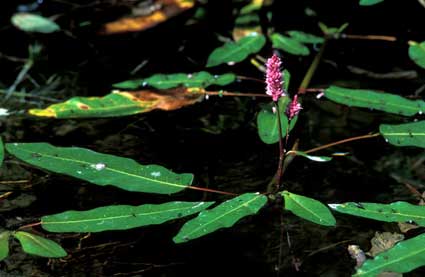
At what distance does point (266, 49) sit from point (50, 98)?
799mm

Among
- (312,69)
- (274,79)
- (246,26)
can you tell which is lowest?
(312,69)

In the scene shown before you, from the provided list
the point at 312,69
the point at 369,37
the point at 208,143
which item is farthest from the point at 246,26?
the point at 208,143

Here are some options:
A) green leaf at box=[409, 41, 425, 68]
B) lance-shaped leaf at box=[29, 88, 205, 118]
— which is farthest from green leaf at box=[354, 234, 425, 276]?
green leaf at box=[409, 41, 425, 68]

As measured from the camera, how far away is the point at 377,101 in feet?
5.72

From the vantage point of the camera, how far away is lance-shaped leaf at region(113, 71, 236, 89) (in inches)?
76.2

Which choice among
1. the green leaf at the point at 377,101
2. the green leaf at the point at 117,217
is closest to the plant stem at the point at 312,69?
the green leaf at the point at 377,101

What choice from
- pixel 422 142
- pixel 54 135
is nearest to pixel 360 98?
pixel 422 142

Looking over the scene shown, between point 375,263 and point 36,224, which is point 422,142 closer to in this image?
point 375,263

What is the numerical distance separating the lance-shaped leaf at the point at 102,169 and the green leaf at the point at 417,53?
1.01 metres

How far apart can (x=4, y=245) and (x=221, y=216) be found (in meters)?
0.41

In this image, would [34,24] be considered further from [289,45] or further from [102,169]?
[102,169]

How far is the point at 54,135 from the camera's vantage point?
1726 millimetres

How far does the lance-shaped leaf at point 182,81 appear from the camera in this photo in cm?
194

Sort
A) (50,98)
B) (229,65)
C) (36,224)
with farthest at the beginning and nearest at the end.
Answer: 1. (229,65)
2. (50,98)
3. (36,224)
